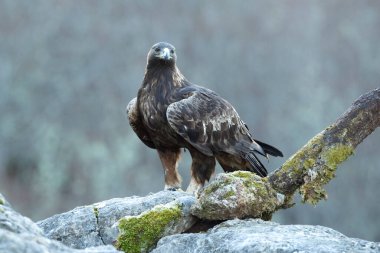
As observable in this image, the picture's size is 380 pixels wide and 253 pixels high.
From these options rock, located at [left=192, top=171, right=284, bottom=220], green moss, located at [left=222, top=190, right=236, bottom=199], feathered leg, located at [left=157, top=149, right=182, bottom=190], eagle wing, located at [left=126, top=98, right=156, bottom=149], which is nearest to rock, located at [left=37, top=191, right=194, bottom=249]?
rock, located at [left=192, top=171, right=284, bottom=220]

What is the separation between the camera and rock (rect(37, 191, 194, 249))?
555 cm

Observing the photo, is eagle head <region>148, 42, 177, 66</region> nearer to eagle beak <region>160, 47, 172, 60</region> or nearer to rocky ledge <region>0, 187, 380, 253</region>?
eagle beak <region>160, 47, 172, 60</region>

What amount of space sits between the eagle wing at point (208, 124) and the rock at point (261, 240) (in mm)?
2760

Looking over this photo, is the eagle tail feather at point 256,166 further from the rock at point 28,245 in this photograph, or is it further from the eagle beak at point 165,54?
the rock at point 28,245

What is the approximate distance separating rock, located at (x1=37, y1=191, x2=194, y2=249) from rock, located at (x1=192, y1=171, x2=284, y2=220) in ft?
2.33

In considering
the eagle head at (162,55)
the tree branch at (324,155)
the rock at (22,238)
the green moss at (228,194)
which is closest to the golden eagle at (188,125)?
the eagle head at (162,55)

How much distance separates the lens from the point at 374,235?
89.1 ft

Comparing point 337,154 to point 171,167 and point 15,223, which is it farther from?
point 15,223

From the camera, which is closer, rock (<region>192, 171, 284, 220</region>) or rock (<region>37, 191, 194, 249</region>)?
rock (<region>192, 171, 284, 220</region>)

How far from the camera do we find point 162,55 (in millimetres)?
8086

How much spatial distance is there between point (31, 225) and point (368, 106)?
300 centimetres

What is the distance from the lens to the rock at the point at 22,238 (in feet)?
10.1

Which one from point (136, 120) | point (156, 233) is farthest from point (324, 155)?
point (136, 120)

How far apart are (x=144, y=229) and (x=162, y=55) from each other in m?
3.27
